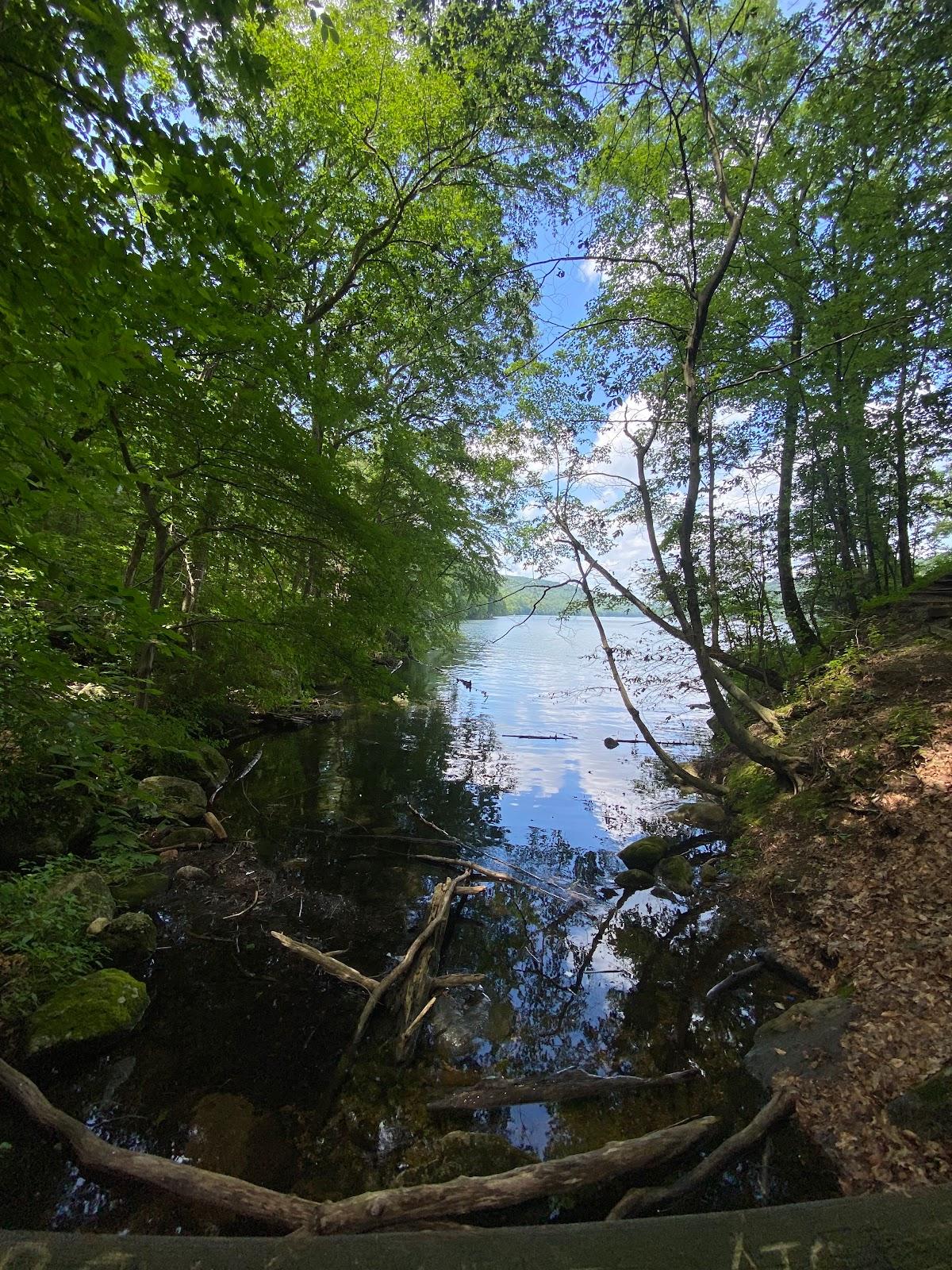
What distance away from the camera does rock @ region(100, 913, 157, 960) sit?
5055mm

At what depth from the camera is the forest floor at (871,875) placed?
11.0 feet

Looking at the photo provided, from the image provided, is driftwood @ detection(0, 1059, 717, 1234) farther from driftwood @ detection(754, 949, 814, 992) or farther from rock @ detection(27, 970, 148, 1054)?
driftwood @ detection(754, 949, 814, 992)

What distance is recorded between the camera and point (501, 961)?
5734mm

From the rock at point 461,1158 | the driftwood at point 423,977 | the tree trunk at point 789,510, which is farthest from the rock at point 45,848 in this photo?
the tree trunk at point 789,510

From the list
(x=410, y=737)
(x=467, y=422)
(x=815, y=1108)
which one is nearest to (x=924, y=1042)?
(x=815, y=1108)

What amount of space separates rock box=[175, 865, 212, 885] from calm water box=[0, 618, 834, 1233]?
0.25 metres

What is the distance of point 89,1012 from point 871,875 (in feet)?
25.8

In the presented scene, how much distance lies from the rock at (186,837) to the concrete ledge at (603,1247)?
6.04 m

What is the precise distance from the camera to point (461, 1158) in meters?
3.32

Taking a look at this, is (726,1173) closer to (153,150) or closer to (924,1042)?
(924,1042)

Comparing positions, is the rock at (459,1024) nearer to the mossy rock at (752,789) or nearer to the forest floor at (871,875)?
the forest floor at (871,875)

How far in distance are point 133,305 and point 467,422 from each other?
16647 millimetres

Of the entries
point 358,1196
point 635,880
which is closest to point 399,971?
point 358,1196

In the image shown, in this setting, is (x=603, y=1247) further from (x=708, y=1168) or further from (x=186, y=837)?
(x=186, y=837)
